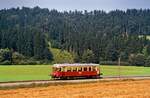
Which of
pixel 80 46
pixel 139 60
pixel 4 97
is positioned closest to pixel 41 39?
pixel 80 46

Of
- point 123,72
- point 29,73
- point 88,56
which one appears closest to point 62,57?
point 88,56

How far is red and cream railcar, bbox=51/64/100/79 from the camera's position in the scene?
212ft

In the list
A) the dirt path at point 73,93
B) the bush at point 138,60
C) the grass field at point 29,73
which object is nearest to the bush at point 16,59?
the grass field at point 29,73

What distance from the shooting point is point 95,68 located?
69750 millimetres

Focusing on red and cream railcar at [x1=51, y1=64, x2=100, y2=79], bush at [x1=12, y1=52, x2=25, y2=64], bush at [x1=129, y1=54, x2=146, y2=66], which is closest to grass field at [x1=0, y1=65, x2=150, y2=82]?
red and cream railcar at [x1=51, y1=64, x2=100, y2=79]

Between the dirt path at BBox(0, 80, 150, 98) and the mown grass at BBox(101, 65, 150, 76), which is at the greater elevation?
the dirt path at BBox(0, 80, 150, 98)

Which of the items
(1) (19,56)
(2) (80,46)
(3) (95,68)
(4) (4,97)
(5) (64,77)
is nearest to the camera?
(4) (4,97)

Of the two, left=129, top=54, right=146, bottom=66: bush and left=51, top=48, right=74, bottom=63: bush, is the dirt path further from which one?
left=51, top=48, right=74, bottom=63: bush

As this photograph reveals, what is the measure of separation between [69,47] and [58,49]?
614cm

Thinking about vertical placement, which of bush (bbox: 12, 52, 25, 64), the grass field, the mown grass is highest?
bush (bbox: 12, 52, 25, 64)

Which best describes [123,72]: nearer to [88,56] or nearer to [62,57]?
[88,56]

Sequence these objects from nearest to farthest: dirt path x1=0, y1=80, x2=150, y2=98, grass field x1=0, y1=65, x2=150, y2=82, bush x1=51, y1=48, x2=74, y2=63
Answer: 1. dirt path x1=0, y1=80, x2=150, y2=98
2. grass field x1=0, y1=65, x2=150, y2=82
3. bush x1=51, y1=48, x2=74, y2=63

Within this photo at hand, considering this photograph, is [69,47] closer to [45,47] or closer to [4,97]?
[45,47]

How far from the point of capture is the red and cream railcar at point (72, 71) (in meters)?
64.6
